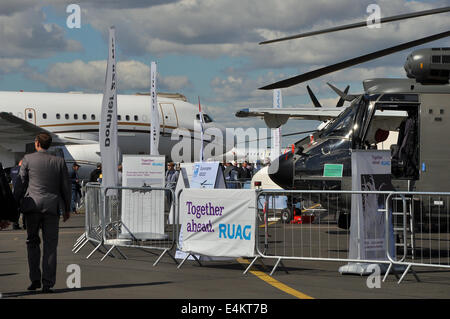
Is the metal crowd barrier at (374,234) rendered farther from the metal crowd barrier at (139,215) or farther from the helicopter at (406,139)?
the metal crowd barrier at (139,215)

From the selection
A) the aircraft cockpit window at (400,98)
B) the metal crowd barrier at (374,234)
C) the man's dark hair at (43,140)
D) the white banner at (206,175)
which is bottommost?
the metal crowd barrier at (374,234)

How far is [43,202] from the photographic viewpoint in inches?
354

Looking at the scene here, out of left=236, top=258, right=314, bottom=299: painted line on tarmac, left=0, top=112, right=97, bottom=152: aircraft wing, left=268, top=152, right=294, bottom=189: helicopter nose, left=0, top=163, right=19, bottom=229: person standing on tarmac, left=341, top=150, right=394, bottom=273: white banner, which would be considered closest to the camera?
left=0, top=163, right=19, bottom=229: person standing on tarmac

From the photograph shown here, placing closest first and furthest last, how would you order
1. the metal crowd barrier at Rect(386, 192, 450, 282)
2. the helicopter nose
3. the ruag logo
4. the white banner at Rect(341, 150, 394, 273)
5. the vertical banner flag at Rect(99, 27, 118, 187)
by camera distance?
1. the white banner at Rect(341, 150, 394, 273)
2. the ruag logo
3. the metal crowd barrier at Rect(386, 192, 450, 282)
4. the helicopter nose
5. the vertical banner flag at Rect(99, 27, 118, 187)

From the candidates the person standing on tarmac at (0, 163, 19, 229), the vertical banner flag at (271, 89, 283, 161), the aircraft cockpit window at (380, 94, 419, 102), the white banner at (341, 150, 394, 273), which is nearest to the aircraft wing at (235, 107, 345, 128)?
the vertical banner flag at (271, 89, 283, 161)

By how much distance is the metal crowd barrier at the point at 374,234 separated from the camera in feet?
34.6

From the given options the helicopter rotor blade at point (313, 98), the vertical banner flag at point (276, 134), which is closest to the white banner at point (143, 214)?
the helicopter rotor blade at point (313, 98)

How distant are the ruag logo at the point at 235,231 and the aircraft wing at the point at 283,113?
18108mm

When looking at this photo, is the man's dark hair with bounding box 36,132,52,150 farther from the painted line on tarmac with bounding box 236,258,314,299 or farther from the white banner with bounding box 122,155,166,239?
the white banner with bounding box 122,155,166,239

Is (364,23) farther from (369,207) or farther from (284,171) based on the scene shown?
(284,171)

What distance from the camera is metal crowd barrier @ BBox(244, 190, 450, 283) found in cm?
1053

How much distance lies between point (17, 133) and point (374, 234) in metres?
24.1

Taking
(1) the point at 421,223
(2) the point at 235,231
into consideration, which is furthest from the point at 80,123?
(2) the point at 235,231

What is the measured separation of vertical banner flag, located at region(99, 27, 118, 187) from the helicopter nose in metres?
3.26
